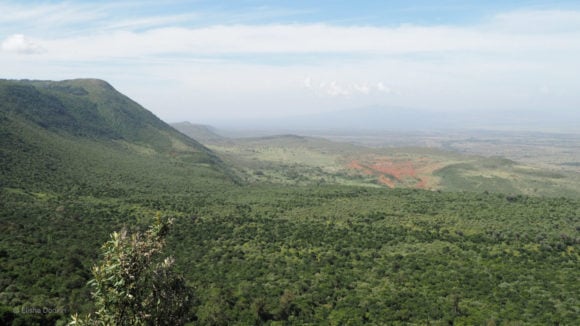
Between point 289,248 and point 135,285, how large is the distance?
32.8 metres

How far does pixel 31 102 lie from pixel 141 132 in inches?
1351

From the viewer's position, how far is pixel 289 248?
42.8 m

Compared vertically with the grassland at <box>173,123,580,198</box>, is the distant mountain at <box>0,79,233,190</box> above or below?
above

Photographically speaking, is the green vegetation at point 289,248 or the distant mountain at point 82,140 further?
the distant mountain at point 82,140

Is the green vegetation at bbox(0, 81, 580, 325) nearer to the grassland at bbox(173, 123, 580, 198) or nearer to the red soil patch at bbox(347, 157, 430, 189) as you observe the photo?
the grassland at bbox(173, 123, 580, 198)

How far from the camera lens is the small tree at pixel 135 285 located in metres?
10.5

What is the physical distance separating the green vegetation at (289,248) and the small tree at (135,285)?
10 centimetres

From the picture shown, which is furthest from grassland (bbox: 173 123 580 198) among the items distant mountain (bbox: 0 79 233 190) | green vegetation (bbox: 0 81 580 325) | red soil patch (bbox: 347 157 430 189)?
green vegetation (bbox: 0 81 580 325)

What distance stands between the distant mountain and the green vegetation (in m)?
0.79

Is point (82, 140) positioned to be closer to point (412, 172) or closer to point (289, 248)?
point (289, 248)

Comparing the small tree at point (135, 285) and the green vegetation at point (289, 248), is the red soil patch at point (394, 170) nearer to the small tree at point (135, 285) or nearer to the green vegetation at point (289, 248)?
the green vegetation at point (289, 248)

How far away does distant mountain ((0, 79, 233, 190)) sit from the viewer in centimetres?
6938

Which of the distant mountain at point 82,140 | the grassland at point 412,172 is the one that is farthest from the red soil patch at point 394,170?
the distant mountain at point 82,140

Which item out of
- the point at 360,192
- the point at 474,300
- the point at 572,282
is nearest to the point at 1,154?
the point at 360,192
